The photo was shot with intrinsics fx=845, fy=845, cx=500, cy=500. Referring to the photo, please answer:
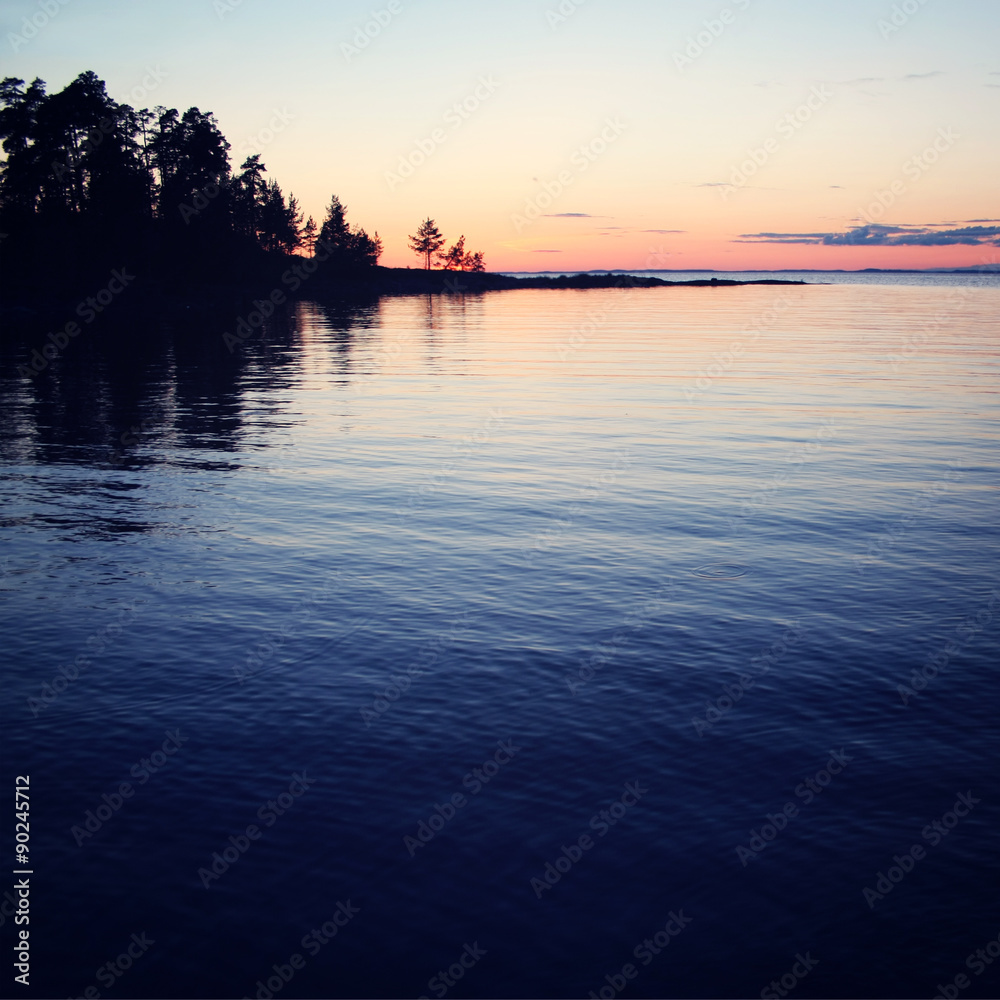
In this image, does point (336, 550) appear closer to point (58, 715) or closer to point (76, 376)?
point (58, 715)

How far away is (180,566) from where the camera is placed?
15.9 metres

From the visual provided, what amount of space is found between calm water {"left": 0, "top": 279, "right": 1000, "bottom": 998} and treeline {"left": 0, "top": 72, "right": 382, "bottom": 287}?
90381 mm

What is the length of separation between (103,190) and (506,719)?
112 metres

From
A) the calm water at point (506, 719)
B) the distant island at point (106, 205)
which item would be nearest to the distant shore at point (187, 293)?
→ the distant island at point (106, 205)

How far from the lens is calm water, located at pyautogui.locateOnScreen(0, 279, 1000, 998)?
6984mm

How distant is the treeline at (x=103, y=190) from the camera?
9931 cm

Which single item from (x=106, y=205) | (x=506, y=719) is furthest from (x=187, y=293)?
(x=506, y=719)

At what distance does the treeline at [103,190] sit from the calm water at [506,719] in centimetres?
9038

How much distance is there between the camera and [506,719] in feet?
34.1

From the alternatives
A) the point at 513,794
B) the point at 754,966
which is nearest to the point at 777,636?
the point at 513,794

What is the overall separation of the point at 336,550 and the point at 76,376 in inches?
1376

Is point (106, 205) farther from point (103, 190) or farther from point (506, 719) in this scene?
point (506, 719)

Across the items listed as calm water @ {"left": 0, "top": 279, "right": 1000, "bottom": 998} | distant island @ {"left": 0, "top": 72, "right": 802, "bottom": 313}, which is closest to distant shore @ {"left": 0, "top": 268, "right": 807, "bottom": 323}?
distant island @ {"left": 0, "top": 72, "right": 802, "bottom": 313}

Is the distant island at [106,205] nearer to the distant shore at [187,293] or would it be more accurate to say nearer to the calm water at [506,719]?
the distant shore at [187,293]
